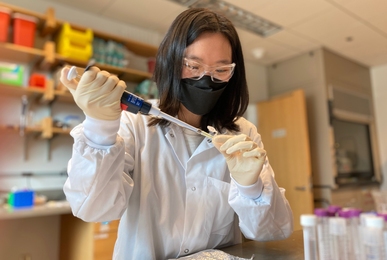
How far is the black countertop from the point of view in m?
0.71

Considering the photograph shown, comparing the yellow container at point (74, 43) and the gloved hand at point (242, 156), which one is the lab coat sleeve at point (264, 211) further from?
the yellow container at point (74, 43)

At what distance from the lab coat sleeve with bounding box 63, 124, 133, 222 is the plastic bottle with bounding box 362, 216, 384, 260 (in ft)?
1.68

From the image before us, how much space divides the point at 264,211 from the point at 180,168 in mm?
254

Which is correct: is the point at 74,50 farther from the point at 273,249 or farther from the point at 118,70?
the point at 273,249

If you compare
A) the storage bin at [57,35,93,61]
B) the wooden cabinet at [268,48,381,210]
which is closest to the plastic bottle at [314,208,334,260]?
the storage bin at [57,35,93,61]

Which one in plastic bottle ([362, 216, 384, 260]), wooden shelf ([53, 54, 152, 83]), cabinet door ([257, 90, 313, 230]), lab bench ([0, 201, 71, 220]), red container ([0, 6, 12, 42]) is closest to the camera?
plastic bottle ([362, 216, 384, 260])

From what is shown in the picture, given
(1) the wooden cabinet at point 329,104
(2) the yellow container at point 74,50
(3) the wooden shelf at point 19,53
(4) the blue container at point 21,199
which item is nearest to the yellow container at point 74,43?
(2) the yellow container at point 74,50

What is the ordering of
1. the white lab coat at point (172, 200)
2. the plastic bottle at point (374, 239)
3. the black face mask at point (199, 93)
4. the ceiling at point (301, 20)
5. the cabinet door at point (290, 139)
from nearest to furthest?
the plastic bottle at point (374, 239) → the white lab coat at point (172, 200) → the black face mask at point (199, 93) → the ceiling at point (301, 20) → the cabinet door at point (290, 139)

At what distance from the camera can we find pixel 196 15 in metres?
0.85

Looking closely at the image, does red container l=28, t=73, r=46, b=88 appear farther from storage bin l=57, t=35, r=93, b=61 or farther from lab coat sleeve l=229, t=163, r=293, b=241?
lab coat sleeve l=229, t=163, r=293, b=241

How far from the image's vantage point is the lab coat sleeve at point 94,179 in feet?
1.99

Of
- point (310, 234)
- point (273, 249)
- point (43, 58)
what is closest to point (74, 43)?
point (43, 58)

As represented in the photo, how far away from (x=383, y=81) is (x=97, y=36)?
3.30m

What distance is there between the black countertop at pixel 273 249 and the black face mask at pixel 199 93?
1.31 feet
